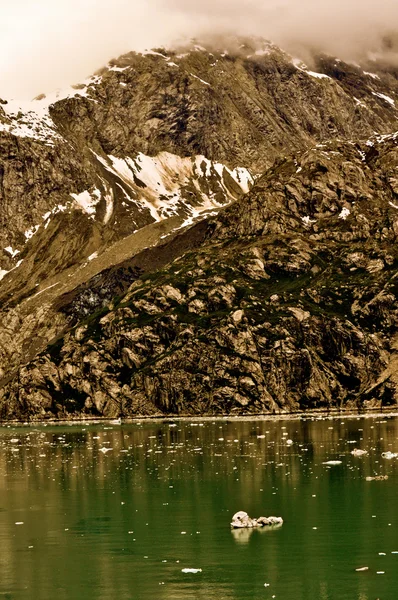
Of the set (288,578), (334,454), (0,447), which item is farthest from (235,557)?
(0,447)

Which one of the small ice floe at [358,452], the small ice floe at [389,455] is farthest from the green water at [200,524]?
the small ice floe at [389,455]

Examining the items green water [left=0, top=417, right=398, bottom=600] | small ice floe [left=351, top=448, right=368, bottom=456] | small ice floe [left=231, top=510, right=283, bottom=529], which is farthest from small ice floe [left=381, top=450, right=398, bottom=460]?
small ice floe [left=231, top=510, right=283, bottom=529]

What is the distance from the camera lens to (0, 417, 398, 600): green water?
5384cm

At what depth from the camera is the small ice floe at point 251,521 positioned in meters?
69.0

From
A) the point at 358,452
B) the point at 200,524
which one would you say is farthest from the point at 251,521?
the point at 358,452

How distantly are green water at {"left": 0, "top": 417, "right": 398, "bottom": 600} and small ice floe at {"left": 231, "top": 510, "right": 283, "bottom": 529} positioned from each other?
26.9 inches

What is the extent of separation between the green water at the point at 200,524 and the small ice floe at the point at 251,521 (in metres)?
0.68

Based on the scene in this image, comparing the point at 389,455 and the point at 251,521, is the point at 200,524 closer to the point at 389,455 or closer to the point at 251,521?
the point at 251,521

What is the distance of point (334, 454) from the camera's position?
116 m

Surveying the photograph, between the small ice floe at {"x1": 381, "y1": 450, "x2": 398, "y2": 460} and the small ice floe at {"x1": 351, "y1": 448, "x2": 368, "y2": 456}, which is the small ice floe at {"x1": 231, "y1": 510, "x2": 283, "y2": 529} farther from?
the small ice floe at {"x1": 351, "y1": 448, "x2": 368, "y2": 456}

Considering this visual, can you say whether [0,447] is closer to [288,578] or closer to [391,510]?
[391,510]

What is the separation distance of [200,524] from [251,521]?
4.05 m

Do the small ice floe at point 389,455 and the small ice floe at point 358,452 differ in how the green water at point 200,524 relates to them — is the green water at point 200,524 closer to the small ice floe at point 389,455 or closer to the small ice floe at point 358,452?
the small ice floe at point 358,452

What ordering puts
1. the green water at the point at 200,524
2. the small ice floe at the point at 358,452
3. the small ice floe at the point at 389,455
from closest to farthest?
1. the green water at the point at 200,524
2. the small ice floe at the point at 389,455
3. the small ice floe at the point at 358,452
